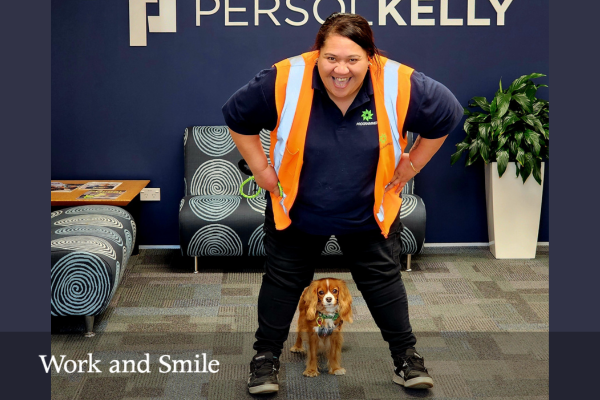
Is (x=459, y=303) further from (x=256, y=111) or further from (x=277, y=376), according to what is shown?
(x=256, y=111)

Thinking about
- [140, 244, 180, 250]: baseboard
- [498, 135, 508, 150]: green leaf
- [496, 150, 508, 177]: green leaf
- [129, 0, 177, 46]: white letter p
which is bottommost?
[140, 244, 180, 250]: baseboard

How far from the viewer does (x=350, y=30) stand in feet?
6.21

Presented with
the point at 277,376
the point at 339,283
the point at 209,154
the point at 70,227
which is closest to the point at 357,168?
the point at 339,283

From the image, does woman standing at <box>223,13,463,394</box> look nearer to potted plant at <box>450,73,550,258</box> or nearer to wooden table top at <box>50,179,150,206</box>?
wooden table top at <box>50,179,150,206</box>

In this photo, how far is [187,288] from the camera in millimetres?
3543

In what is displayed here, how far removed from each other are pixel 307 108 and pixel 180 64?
2.32 m

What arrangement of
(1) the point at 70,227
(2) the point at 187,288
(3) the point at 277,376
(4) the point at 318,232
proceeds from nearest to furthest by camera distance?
(4) the point at 318,232
(3) the point at 277,376
(1) the point at 70,227
(2) the point at 187,288

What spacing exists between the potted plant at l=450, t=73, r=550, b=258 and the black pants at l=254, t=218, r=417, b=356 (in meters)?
1.75

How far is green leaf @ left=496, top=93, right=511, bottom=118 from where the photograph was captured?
3.79 meters

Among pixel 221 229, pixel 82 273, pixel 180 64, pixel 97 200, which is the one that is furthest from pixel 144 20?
pixel 82 273

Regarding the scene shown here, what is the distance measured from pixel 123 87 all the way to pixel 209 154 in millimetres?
710

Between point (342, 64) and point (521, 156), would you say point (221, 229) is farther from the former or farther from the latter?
point (342, 64)

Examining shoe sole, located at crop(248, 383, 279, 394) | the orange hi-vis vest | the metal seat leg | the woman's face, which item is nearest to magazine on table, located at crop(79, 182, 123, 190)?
the metal seat leg

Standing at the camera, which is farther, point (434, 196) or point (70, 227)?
point (434, 196)
